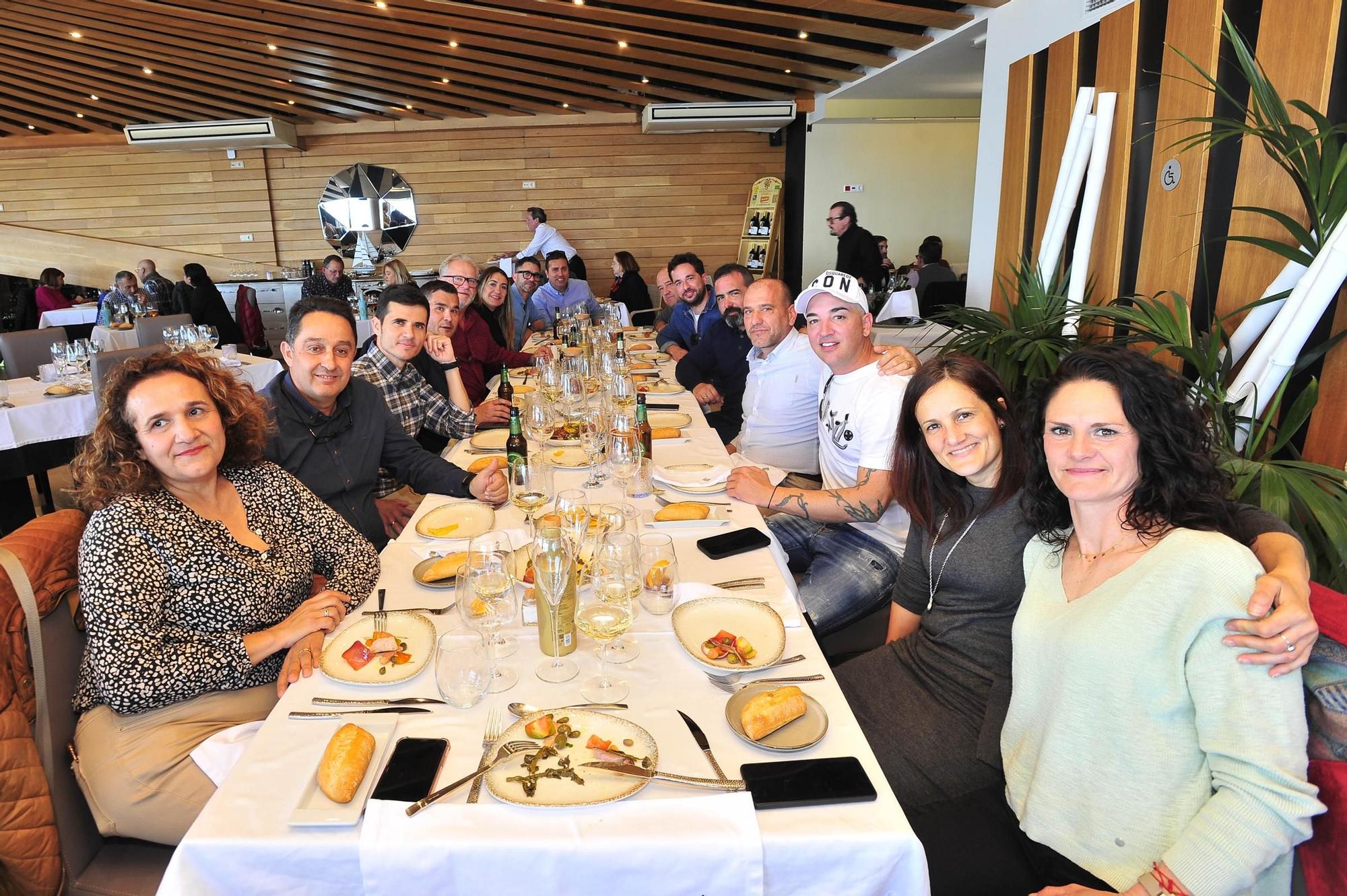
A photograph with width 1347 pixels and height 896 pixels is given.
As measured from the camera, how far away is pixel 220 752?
1.35 m

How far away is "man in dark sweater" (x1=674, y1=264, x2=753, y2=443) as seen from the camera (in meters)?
4.25

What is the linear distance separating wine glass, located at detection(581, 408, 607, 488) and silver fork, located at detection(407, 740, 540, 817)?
127 cm

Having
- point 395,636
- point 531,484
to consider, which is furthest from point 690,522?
point 395,636

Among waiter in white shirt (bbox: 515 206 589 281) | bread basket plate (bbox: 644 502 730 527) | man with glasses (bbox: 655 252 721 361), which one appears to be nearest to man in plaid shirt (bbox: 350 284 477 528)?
bread basket plate (bbox: 644 502 730 527)

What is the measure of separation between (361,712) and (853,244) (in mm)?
7513

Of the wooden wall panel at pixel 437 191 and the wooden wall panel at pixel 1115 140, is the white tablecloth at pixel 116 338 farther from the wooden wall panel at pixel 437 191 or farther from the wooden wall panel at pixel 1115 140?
the wooden wall panel at pixel 1115 140

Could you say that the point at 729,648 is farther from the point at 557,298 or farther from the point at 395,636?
the point at 557,298

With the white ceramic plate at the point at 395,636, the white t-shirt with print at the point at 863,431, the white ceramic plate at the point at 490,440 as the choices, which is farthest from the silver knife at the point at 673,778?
the white ceramic plate at the point at 490,440

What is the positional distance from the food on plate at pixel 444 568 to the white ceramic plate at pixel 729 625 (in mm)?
522

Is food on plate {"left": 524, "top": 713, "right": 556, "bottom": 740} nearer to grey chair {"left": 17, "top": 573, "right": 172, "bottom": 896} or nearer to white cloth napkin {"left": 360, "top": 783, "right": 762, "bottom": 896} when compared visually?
white cloth napkin {"left": 360, "top": 783, "right": 762, "bottom": 896}

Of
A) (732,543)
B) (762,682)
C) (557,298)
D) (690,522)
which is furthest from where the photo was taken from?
(557,298)

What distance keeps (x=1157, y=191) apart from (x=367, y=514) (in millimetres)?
3789

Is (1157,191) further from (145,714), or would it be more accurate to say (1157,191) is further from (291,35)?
(291,35)

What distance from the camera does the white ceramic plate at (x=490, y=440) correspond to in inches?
118
